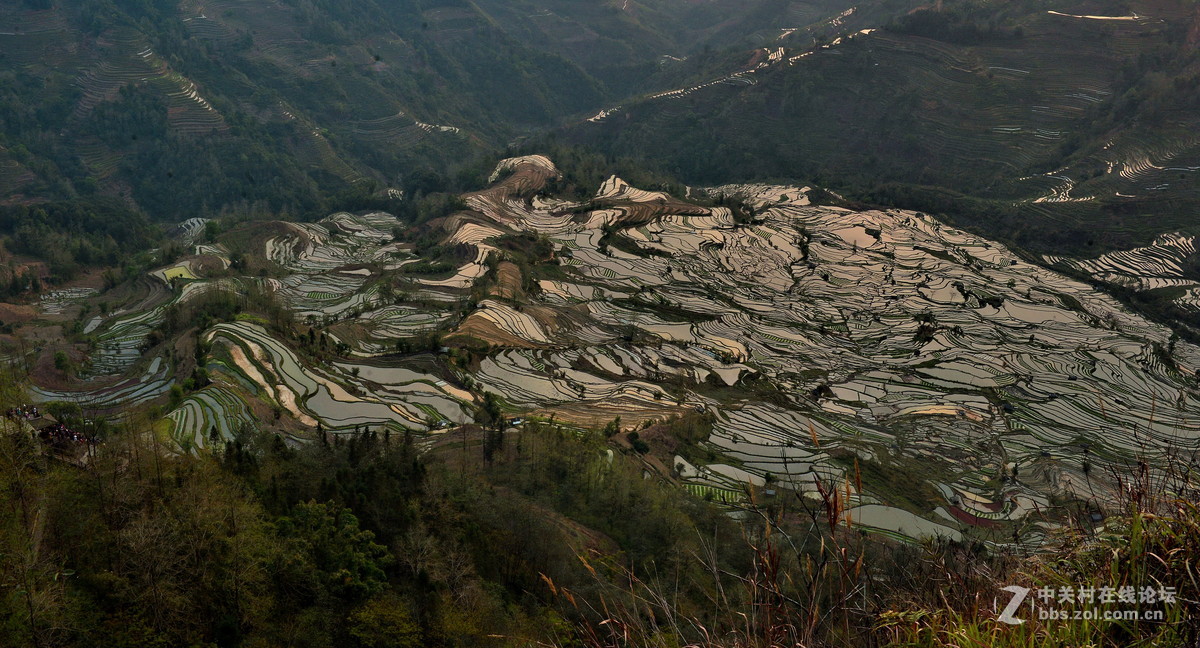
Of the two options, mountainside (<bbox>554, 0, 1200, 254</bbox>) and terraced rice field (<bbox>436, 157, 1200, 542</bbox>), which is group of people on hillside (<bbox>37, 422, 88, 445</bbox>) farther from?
mountainside (<bbox>554, 0, 1200, 254</bbox>)

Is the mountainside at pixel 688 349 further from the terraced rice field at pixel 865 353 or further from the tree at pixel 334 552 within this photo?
the tree at pixel 334 552

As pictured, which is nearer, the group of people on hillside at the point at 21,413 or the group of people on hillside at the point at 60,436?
the group of people on hillside at the point at 21,413

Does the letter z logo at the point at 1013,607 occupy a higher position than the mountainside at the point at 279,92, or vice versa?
the letter z logo at the point at 1013,607

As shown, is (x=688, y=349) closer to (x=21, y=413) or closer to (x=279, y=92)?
(x=21, y=413)

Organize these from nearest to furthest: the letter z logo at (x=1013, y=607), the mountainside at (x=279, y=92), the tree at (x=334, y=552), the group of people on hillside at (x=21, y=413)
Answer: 1. the letter z logo at (x=1013, y=607)
2. the tree at (x=334, y=552)
3. the group of people on hillside at (x=21, y=413)
4. the mountainside at (x=279, y=92)

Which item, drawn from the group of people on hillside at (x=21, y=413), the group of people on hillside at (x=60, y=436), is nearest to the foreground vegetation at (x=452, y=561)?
the group of people on hillside at (x=60, y=436)

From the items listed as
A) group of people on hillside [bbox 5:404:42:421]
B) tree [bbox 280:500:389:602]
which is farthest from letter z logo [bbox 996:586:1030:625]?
group of people on hillside [bbox 5:404:42:421]

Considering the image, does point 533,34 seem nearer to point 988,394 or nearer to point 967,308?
point 967,308
